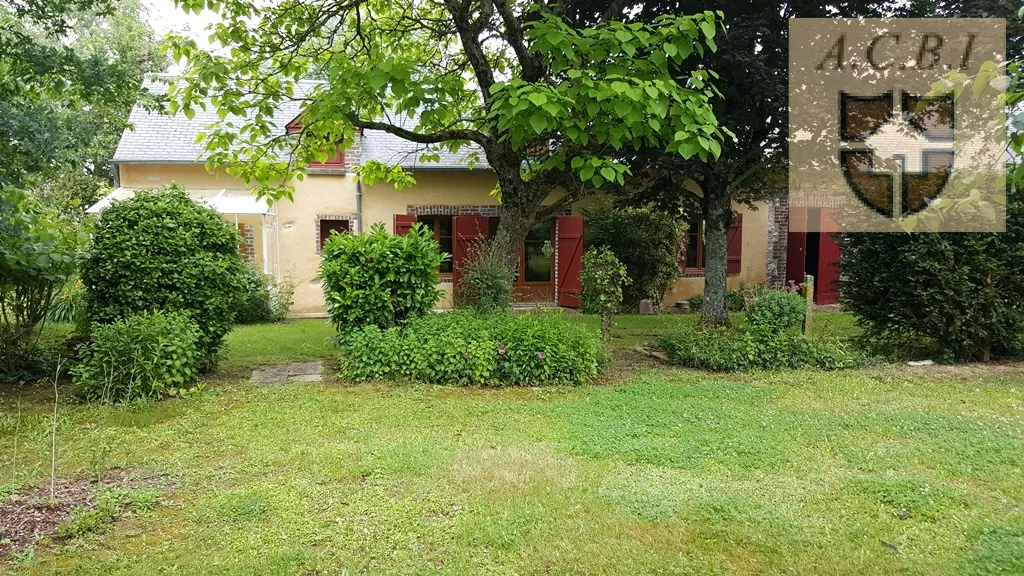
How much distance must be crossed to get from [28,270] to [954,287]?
33.8 feet

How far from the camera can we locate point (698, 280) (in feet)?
47.8

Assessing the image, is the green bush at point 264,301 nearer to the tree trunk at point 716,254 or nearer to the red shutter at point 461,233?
the red shutter at point 461,233

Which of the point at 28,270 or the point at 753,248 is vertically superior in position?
the point at 753,248

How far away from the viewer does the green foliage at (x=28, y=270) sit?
19.3 feet

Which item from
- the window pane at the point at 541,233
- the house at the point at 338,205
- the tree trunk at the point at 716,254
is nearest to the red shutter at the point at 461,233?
the house at the point at 338,205

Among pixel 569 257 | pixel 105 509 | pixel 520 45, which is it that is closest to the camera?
pixel 105 509

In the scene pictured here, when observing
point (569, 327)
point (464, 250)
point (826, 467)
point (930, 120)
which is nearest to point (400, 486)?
point (826, 467)

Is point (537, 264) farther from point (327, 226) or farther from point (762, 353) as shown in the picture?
point (762, 353)

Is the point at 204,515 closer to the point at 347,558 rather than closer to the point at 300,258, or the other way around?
the point at 347,558

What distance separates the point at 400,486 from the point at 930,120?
8801mm

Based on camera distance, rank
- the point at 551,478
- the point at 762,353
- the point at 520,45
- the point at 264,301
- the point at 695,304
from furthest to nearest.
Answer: the point at 695,304, the point at 264,301, the point at 762,353, the point at 520,45, the point at 551,478

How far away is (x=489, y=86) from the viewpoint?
7.61 meters

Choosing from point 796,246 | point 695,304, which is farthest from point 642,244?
point 796,246

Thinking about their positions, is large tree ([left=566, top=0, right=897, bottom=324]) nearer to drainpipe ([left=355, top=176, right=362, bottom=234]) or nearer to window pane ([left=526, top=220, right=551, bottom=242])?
window pane ([left=526, top=220, right=551, bottom=242])
